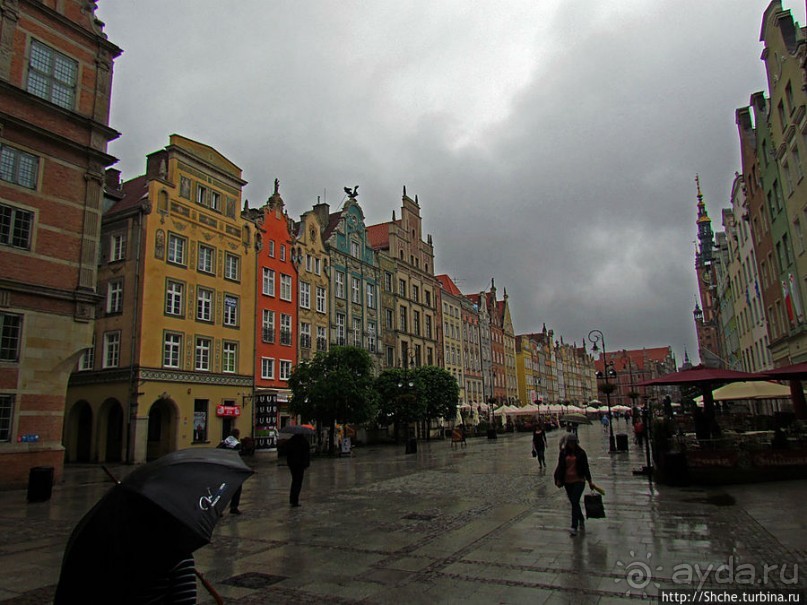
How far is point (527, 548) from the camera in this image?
8602mm

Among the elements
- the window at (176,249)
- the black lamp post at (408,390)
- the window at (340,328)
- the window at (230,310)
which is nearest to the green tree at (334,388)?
the black lamp post at (408,390)

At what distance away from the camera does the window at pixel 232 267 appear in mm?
34688

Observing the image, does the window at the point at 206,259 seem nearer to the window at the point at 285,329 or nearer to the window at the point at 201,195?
the window at the point at 201,195

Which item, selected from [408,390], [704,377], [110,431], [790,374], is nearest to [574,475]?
[704,377]

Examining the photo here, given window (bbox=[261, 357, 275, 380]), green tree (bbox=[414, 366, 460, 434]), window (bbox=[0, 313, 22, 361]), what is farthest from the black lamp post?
window (bbox=[0, 313, 22, 361])

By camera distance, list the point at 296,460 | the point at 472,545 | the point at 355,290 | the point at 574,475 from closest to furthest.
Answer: the point at 472,545
the point at 574,475
the point at 296,460
the point at 355,290

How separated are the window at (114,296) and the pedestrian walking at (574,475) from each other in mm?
26753

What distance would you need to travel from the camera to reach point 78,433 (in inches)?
1247

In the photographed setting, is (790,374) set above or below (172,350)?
below

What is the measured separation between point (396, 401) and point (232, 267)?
602 inches

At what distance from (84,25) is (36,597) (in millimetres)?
22363

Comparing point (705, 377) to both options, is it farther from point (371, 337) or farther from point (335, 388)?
point (371, 337)

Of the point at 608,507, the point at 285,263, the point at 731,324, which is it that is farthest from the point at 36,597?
the point at 731,324

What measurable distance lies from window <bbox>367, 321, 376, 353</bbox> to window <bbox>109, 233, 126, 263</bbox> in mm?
22915
